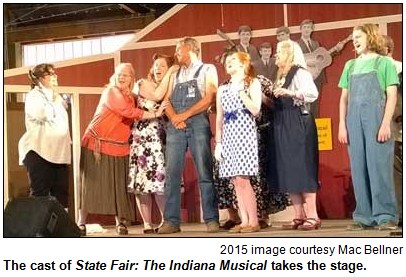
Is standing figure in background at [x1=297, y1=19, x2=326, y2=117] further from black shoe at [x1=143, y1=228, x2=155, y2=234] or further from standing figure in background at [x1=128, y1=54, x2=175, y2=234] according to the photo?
black shoe at [x1=143, y1=228, x2=155, y2=234]

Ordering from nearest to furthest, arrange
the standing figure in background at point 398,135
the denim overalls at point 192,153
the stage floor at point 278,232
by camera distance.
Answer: the stage floor at point 278,232
the standing figure in background at point 398,135
the denim overalls at point 192,153

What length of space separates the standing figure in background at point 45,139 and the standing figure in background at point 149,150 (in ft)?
1.18

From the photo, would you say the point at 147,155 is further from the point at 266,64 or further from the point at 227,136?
the point at 266,64

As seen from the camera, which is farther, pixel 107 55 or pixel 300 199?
pixel 107 55

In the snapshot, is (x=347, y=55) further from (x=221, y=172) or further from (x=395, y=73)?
(x=221, y=172)

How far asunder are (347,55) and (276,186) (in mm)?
766

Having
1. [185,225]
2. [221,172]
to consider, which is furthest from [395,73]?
[185,225]

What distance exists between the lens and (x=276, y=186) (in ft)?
10.8

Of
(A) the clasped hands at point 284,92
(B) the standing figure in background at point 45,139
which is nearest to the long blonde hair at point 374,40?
(A) the clasped hands at point 284,92

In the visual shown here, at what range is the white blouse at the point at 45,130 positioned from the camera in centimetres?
348

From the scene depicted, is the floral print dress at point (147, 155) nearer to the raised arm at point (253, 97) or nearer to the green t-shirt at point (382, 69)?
the raised arm at point (253, 97)

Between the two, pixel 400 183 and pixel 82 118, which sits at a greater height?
pixel 82 118

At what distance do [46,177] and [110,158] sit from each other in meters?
0.33
